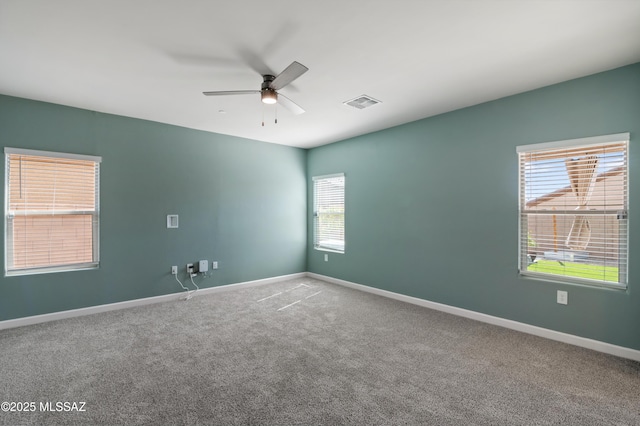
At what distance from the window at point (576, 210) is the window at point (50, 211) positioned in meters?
5.26

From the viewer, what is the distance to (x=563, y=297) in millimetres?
2982

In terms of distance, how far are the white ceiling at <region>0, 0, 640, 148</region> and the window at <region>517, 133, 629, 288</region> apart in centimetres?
75

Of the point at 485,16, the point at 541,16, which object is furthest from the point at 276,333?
the point at 541,16

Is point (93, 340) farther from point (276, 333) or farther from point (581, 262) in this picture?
point (581, 262)

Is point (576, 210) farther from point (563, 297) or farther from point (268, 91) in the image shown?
point (268, 91)

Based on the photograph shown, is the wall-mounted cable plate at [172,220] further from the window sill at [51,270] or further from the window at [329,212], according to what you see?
the window at [329,212]

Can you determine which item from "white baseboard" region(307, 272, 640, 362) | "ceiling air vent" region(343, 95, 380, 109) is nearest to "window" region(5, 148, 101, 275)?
"ceiling air vent" region(343, 95, 380, 109)

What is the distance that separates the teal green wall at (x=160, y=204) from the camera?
3551mm

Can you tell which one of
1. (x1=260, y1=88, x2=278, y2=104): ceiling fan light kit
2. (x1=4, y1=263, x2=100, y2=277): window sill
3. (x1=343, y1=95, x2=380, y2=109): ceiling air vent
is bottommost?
(x1=4, y1=263, x2=100, y2=277): window sill

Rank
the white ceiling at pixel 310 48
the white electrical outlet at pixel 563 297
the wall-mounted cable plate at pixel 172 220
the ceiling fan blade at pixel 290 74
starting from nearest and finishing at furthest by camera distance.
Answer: the white ceiling at pixel 310 48 → the ceiling fan blade at pixel 290 74 → the white electrical outlet at pixel 563 297 → the wall-mounted cable plate at pixel 172 220

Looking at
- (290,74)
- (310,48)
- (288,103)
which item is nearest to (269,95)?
(288,103)

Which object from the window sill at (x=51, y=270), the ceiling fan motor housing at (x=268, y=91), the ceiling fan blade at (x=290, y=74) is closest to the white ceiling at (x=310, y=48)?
the ceiling fan motor housing at (x=268, y=91)

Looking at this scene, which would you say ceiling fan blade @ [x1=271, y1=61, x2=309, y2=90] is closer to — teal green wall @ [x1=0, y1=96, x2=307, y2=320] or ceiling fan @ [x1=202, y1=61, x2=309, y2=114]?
ceiling fan @ [x1=202, y1=61, x2=309, y2=114]

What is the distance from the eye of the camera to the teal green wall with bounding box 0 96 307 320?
3.55 meters
